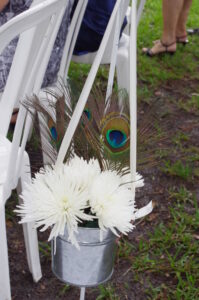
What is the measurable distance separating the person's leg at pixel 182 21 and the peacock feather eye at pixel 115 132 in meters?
3.06

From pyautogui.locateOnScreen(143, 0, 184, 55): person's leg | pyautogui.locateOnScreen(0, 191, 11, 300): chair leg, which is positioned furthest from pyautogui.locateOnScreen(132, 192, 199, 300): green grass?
pyautogui.locateOnScreen(143, 0, 184, 55): person's leg

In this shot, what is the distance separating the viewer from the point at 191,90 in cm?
359

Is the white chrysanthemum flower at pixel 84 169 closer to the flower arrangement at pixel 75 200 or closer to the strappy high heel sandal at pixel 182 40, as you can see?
the flower arrangement at pixel 75 200

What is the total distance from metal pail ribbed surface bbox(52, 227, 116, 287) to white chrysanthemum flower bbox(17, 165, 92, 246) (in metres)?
0.07

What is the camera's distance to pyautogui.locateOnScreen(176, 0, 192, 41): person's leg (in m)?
3.97

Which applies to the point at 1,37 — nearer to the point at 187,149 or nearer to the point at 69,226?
the point at 69,226

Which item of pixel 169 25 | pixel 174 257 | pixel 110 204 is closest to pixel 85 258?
pixel 110 204

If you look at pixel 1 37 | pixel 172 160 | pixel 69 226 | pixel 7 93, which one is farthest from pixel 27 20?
pixel 172 160

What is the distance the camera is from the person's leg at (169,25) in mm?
3668

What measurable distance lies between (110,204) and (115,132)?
17cm

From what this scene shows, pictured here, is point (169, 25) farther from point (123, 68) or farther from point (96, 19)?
point (96, 19)

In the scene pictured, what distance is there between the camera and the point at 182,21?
409 cm

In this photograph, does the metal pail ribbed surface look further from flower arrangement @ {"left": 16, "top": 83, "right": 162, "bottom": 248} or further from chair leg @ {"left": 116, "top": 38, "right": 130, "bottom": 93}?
chair leg @ {"left": 116, "top": 38, "right": 130, "bottom": 93}

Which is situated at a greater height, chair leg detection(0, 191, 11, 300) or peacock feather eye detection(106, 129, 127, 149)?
peacock feather eye detection(106, 129, 127, 149)
